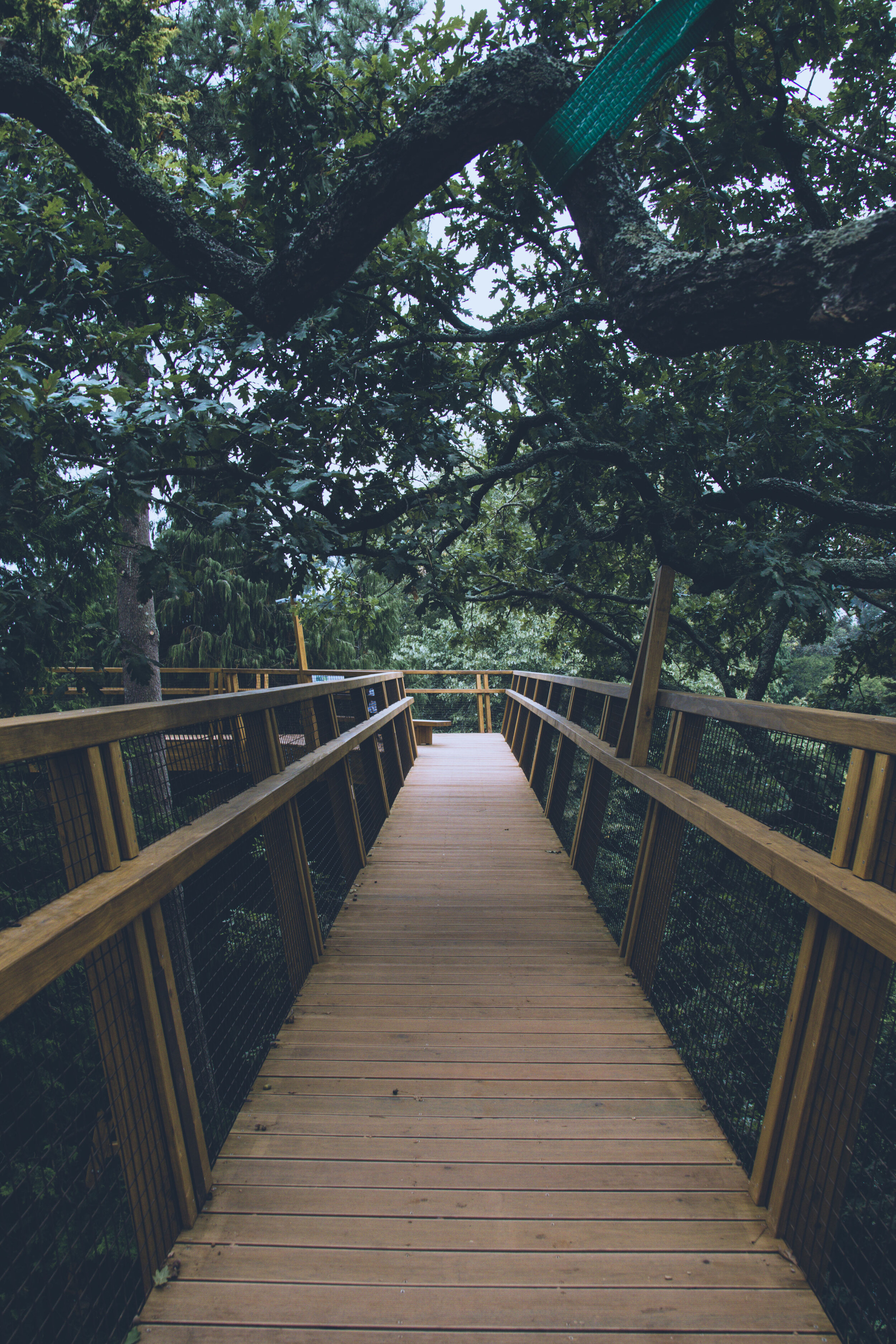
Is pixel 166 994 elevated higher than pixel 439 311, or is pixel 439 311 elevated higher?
pixel 439 311

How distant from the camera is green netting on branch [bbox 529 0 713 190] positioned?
212 centimetres

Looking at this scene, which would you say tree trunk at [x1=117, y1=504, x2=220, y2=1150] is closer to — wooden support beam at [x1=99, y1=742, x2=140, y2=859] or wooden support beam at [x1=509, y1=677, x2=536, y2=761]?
wooden support beam at [x1=99, y1=742, x2=140, y2=859]

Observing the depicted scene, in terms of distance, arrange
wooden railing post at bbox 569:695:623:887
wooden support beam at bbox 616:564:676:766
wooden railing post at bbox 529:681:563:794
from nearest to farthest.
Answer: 1. wooden support beam at bbox 616:564:676:766
2. wooden railing post at bbox 569:695:623:887
3. wooden railing post at bbox 529:681:563:794

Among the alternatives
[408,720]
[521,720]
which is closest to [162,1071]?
[408,720]

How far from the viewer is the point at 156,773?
4188mm

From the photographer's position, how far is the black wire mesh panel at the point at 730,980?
2018 millimetres

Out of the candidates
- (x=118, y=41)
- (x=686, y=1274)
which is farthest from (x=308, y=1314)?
(x=118, y=41)

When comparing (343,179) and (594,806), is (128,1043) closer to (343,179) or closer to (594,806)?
(594,806)

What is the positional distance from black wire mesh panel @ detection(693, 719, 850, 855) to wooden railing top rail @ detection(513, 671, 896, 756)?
0.39 ft

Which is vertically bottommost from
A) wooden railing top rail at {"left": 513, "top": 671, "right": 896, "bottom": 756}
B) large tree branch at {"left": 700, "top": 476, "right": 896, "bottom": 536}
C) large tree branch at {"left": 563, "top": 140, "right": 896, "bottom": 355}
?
wooden railing top rail at {"left": 513, "top": 671, "right": 896, "bottom": 756}

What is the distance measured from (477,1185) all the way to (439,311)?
12.8 ft

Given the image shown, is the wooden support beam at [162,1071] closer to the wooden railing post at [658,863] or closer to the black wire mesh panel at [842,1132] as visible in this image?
the black wire mesh panel at [842,1132]

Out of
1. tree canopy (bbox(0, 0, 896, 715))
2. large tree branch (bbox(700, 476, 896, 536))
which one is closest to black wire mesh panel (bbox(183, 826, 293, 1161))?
tree canopy (bbox(0, 0, 896, 715))

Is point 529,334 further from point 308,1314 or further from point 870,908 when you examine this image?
point 308,1314
